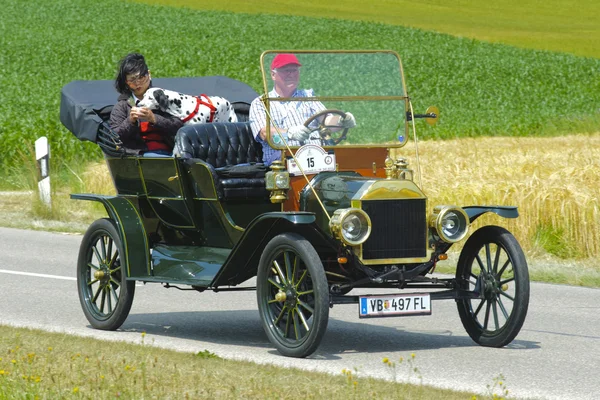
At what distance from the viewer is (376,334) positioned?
869 cm

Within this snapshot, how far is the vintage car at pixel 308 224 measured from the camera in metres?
7.46

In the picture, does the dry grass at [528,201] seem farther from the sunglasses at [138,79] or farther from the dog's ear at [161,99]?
Result: the sunglasses at [138,79]

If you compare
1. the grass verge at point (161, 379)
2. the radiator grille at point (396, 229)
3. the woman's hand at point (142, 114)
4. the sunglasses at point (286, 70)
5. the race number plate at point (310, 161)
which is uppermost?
the sunglasses at point (286, 70)

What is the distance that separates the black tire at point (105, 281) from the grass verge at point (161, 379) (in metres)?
1.09

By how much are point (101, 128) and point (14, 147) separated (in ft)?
46.1

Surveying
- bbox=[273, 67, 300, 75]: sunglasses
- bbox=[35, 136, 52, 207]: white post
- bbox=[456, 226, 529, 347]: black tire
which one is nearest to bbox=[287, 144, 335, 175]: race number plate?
bbox=[273, 67, 300, 75]: sunglasses

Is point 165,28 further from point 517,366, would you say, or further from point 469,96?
point 517,366

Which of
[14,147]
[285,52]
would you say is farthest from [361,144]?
[14,147]

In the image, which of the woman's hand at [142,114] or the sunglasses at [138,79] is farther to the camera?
the sunglasses at [138,79]

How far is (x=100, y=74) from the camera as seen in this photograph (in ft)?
137

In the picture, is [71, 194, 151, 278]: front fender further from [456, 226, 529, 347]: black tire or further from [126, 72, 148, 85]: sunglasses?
[456, 226, 529, 347]: black tire

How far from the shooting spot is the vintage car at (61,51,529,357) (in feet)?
24.5

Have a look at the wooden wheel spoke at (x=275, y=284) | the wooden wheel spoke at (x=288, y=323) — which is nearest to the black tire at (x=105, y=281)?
the wooden wheel spoke at (x=275, y=284)

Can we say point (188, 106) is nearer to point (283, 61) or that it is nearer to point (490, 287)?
point (283, 61)
